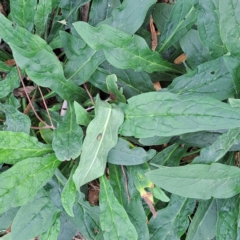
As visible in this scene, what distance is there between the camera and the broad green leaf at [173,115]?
1.04 m

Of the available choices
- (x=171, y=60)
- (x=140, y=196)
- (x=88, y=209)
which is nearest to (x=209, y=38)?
(x=171, y=60)

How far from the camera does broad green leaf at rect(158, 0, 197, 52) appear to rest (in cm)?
122

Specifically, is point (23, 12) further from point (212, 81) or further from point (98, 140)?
point (212, 81)

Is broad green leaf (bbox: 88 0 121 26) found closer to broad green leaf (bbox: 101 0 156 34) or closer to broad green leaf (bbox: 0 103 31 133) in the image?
broad green leaf (bbox: 101 0 156 34)

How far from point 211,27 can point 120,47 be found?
28cm

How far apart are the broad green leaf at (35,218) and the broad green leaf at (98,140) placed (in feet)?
0.84

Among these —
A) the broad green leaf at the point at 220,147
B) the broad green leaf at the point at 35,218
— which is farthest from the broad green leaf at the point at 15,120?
the broad green leaf at the point at 220,147

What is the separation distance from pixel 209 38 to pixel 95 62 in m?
0.36

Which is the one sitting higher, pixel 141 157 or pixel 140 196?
pixel 141 157

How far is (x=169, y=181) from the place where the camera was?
43.9 inches

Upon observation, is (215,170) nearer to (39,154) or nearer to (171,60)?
(171,60)

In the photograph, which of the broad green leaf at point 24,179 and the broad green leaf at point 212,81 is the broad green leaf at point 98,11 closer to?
the broad green leaf at point 212,81

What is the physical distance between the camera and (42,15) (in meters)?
1.29

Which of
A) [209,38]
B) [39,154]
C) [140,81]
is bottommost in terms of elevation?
[39,154]
